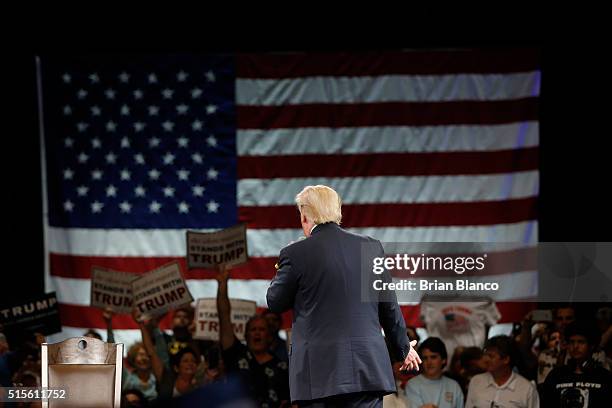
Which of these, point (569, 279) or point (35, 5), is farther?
point (35, 5)

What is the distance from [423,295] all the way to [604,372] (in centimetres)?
110

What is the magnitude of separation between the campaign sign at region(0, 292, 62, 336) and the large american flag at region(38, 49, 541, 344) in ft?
3.24

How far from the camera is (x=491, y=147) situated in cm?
720

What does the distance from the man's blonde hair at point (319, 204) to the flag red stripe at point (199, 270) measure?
3482 mm

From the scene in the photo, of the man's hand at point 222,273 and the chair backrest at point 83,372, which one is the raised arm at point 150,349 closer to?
the man's hand at point 222,273

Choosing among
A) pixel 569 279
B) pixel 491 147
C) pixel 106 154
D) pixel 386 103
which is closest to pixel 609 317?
pixel 569 279

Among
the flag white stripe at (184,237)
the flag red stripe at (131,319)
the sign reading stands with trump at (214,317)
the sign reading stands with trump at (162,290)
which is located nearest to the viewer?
the sign reading stands with trump at (162,290)

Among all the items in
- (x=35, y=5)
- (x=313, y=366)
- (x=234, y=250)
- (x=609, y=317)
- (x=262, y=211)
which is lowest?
(x=313, y=366)

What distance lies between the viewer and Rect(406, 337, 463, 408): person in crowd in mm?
5422

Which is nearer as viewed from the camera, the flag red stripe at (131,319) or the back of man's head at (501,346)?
the back of man's head at (501,346)

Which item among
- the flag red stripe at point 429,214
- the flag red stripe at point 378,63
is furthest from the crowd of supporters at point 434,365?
the flag red stripe at point 378,63

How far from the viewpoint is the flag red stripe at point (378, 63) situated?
7203 mm

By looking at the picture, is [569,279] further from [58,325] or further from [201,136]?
[58,325]

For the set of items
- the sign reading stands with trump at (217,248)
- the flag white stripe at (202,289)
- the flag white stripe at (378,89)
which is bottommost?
the flag white stripe at (202,289)
